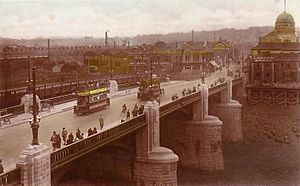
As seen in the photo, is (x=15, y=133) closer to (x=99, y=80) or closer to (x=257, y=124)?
(x=99, y=80)

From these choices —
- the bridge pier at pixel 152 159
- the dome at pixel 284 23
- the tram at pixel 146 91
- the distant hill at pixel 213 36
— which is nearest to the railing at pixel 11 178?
the bridge pier at pixel 152 159

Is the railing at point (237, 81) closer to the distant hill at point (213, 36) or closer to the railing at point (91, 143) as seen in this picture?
the distant hill at point (213, 36)

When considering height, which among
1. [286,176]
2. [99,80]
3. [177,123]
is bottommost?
[286,176]

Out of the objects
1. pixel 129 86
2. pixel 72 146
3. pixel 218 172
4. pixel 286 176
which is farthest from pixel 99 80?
pixel 72 146

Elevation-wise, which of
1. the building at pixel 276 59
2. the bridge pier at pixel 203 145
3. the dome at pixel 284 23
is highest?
the dome at pixel 284 23

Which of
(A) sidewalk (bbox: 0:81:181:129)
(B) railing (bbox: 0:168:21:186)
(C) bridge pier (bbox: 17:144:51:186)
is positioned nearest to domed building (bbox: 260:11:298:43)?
(A) sidewalk (bbox: 0:81:181:129)

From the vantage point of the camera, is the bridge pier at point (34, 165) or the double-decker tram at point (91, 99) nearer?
the bridge pier at point (34, 165)
